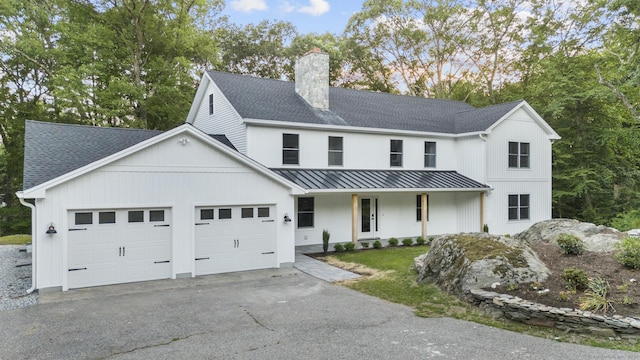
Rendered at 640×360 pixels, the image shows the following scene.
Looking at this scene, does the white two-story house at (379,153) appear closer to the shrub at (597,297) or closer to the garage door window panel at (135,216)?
the garage door window panel at (135,216)

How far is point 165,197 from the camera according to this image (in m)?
10.0

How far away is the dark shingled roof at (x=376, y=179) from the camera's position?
14484 millimetres

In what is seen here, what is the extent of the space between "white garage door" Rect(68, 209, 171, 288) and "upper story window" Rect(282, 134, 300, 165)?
20.1 feet

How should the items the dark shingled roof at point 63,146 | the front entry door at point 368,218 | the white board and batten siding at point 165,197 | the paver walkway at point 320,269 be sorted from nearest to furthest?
the white board and batten siding at point 165,197 < the dark shingled roof at point 63,146 < the paver walkway at point 320,269 < the front entry door at point 368,218

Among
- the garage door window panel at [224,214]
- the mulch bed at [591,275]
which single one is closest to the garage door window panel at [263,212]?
the garage door window panel at [224,214]

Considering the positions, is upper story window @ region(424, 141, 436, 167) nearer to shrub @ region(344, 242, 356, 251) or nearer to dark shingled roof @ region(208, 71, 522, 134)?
dark shingled roof @ region(208, 71, 522, 134)

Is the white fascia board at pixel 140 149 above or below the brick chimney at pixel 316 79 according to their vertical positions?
below

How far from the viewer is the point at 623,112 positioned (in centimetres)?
2395

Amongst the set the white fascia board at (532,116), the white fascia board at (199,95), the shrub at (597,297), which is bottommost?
the shrub at (597,297)

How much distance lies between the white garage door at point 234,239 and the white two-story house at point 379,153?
293 centimetres

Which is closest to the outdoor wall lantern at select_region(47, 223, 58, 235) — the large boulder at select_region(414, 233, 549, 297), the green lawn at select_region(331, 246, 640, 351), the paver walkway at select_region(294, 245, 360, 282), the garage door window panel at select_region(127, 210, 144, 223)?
the garage door window panel at select_region(127, 210, 144, 223)

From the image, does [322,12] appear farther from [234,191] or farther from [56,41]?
[234,191]

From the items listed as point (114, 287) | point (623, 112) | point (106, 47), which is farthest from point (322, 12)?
point (114, 287)

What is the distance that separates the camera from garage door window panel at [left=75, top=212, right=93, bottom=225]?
9094 mm
